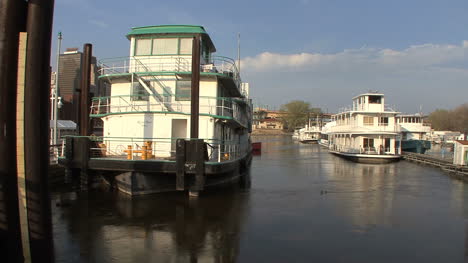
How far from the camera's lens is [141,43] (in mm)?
19047

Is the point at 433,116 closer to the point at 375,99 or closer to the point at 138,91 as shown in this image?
the point at 375,99

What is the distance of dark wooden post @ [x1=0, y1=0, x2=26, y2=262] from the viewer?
5.20 meters

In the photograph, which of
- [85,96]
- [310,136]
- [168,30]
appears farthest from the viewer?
[310,136]

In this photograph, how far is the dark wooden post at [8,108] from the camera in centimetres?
520

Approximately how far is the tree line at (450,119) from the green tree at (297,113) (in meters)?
47.8

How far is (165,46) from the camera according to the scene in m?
18.8

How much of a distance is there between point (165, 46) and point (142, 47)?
1393 millimetres

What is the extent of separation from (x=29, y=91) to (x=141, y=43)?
14.5 meters

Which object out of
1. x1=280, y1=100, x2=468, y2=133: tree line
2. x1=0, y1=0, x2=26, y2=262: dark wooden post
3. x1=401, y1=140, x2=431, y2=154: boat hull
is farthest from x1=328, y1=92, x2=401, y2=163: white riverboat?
x1=280, y1=100, x2=468, y2=133: tree line

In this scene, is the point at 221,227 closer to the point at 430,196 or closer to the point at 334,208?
the point at 334,208

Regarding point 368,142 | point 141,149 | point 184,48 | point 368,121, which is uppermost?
point 184,48

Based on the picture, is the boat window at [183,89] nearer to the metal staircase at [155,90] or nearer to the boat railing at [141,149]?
the metal staircase at [155,90]

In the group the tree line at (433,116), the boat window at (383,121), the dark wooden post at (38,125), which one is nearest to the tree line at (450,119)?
the tree line at (433,116)

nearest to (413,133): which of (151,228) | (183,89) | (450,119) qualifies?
(183,89)
